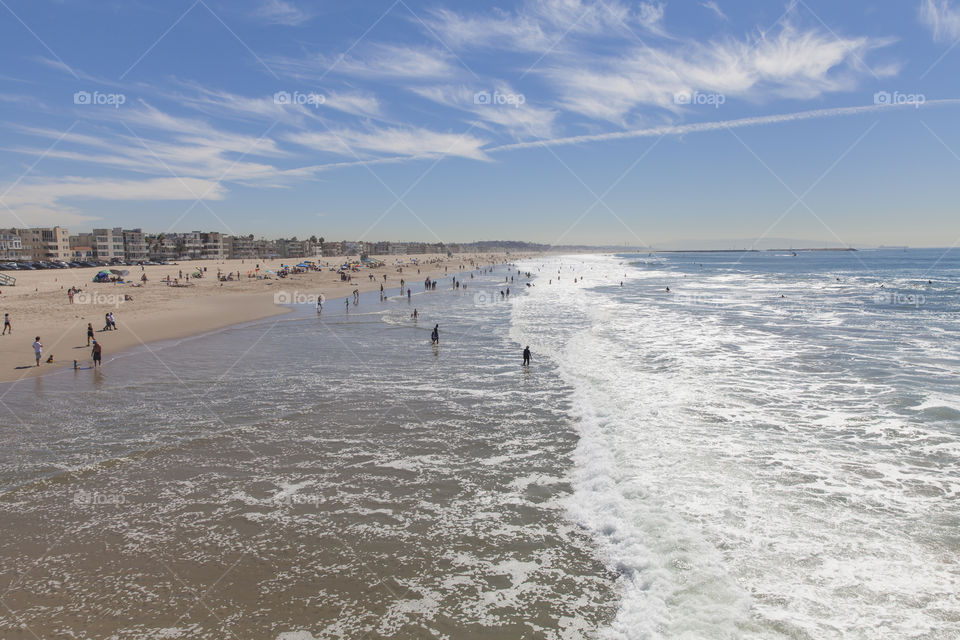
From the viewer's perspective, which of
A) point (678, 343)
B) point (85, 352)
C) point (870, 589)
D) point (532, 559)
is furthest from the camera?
point (678, 343)

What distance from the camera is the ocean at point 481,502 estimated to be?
7.19 meters

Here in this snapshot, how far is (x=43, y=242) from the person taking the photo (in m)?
129

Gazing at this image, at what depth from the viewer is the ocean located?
23.6ft

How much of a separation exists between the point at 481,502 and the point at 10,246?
158221 millimetres

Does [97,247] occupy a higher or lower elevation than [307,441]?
higher

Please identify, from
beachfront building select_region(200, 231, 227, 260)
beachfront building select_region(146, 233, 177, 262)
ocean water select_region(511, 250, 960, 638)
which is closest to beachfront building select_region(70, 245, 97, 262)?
beachfront building select_region(146, 233, 177, 262)

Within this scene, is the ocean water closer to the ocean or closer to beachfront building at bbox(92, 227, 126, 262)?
the ocean

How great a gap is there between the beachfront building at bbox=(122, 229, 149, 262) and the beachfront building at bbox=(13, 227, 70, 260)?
14.3 metres

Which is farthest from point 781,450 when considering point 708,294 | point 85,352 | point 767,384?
point 708,294

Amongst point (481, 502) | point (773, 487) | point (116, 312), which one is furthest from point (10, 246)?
point (773, 487)

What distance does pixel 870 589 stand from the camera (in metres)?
7.78

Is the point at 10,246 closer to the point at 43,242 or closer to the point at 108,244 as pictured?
the point at 43,242

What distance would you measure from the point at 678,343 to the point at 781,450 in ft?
52.7

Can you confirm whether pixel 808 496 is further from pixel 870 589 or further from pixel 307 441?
pixel 307 441
